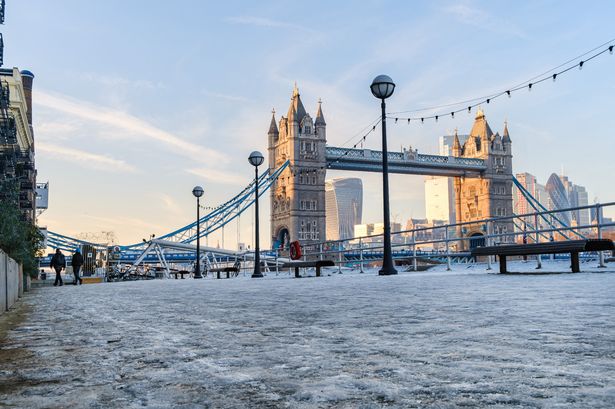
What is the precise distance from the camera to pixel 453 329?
9.91 feet

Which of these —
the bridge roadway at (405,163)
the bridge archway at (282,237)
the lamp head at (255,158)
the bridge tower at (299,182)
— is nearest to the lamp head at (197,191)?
the lamp head at (255,158)

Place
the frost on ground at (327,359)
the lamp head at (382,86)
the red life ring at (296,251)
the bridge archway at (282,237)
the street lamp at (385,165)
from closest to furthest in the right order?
1. the frost on ground at (327,359)
2. the street lamp at (385,165)
3. the lamp head at (382,86)
4. the red life ring at (296,251)
5. the bridge archway at (282,237)

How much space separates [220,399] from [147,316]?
9.63 feet

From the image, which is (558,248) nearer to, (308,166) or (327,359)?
(327,359)

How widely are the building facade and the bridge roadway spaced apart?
102ft

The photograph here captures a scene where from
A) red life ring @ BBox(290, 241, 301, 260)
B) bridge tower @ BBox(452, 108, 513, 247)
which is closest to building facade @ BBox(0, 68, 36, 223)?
red life ring @ BBox(290, 241, 301, 260)

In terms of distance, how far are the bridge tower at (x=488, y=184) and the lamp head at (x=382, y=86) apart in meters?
84.5

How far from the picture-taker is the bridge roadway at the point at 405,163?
74.5 meters

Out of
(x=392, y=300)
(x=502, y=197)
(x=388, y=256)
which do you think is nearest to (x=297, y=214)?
(x=502, y=197)

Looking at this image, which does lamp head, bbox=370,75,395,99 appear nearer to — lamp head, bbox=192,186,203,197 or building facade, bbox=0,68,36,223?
lamp head, bbox=192,186,203,197

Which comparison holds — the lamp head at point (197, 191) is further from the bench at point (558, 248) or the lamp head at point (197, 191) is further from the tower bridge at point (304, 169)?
the tower bridge at point (304, 169)

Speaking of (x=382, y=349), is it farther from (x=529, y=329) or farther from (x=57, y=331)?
(x=57, y=331)

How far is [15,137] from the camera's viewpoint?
35312mm

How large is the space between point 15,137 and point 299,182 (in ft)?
160
